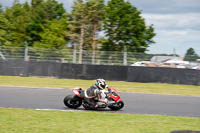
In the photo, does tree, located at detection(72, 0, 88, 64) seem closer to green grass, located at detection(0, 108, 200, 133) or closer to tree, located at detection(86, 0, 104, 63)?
tree, located at detection(86, 0, 104, 63)

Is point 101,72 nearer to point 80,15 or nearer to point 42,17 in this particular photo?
point 80,15

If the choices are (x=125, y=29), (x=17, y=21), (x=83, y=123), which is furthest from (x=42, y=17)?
(x=83, y=123)

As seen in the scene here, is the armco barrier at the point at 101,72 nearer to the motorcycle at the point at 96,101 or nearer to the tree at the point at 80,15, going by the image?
the motorcycle at the point at 96,101

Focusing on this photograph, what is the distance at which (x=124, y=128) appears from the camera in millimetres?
7254

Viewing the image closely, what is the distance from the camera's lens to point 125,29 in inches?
1655

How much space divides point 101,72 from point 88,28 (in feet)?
51.4

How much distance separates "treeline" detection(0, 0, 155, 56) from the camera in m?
36.6

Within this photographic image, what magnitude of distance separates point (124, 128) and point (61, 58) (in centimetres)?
1582

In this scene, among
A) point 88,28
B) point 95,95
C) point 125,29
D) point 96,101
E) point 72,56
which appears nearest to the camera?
point 95,95

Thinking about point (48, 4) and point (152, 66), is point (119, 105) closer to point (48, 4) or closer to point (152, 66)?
point (152, 66)

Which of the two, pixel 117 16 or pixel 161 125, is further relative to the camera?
pixel 117 16

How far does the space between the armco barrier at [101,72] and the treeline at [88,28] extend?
18.4ft

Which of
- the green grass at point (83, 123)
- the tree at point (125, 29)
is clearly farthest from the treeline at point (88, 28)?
the green grass at point (83, 123)

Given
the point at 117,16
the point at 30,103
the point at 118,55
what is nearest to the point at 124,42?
the point at 117,16
